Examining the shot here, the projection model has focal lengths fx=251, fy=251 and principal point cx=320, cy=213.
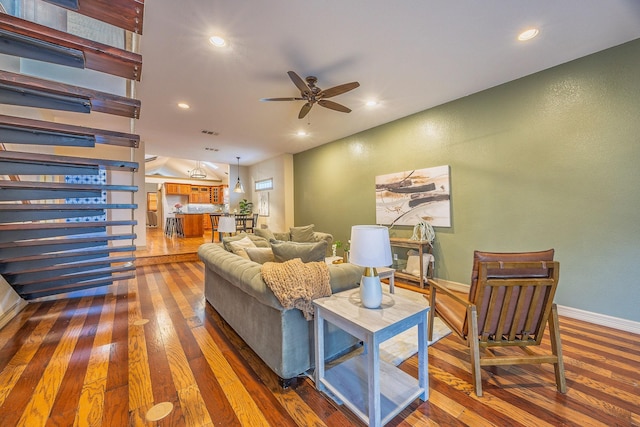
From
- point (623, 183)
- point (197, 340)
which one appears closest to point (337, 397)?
point (197, 340)

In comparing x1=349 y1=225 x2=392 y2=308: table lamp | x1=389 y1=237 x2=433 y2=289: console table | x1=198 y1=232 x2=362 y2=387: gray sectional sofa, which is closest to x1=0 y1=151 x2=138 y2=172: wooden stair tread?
x1=198 y1=232 x2=362 y2=387: gray sectional sofa

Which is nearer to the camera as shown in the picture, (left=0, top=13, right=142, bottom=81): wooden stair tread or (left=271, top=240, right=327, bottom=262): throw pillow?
(left=0, top=13, right=142, bottom=81): wooden stair tread

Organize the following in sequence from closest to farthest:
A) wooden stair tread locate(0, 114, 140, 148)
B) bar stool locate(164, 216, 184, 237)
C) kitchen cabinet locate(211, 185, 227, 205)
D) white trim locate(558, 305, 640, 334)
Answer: wooden stair tread locate(0, 114, 140, 148)
white trim locate(558, 305, 640, 334)
bar stool locate(164, 216, 184, 237)
kitchen cabinet locate(211, 185, 227, 205)

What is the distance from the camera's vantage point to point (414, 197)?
411 cm

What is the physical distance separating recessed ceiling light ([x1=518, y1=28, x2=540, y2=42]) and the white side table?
264 centimetres

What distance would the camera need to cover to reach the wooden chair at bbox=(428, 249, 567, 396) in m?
1.62

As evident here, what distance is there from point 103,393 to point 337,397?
1.55 meters

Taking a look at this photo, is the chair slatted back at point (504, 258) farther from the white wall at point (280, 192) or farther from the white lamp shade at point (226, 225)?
the white wall at point (280, 192)

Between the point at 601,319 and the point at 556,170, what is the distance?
1.61 m

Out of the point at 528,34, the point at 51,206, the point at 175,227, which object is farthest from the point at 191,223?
the point at 528,34

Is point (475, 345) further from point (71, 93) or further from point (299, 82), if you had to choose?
point (71, 93)

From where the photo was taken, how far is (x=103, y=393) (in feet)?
5.48

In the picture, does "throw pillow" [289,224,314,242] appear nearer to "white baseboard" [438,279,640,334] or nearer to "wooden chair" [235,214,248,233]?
"wooden chair" [235,214,248,233]

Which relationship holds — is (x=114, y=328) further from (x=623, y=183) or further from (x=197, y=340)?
(x=623, y=183)
